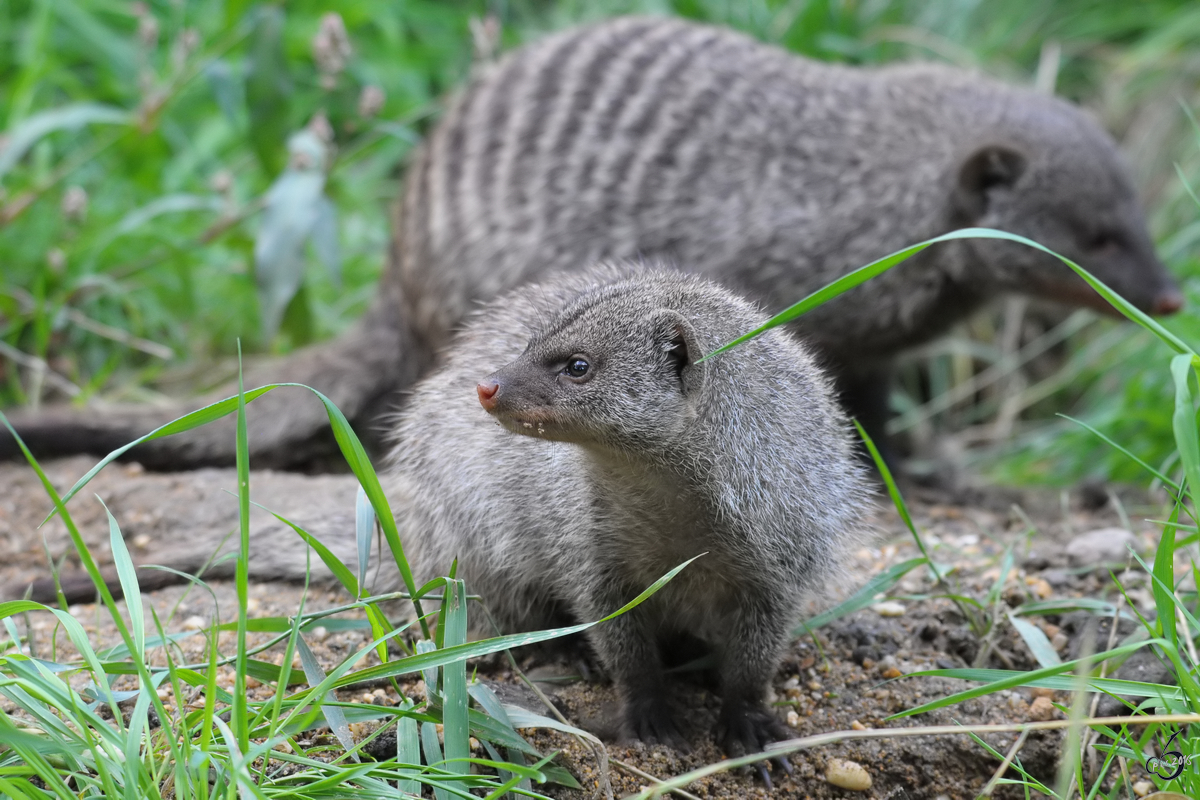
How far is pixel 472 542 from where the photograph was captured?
7.27 ft

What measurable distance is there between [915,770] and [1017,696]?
286 mm

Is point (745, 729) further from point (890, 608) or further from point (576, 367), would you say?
point (576, 367)

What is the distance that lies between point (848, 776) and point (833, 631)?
1.49 ft

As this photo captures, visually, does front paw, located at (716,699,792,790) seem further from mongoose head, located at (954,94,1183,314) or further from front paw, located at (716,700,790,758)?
mongoose head, located at (954,94,1183,314)

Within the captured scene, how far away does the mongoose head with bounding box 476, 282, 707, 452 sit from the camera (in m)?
1.78

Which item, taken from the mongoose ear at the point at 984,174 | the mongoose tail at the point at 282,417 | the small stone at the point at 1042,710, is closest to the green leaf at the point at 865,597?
the small stone at the point at 1042,710

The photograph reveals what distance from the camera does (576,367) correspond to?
6.03 feet

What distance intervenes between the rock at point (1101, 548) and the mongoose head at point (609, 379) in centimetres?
124

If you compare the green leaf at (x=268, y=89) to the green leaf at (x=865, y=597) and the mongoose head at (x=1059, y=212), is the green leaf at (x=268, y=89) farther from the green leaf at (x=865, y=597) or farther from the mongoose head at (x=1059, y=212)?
the green leaf at (x=865, y=597)

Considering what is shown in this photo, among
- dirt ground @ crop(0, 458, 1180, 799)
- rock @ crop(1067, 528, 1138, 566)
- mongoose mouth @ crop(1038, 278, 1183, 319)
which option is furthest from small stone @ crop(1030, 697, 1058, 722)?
mongoose mouth @ crop(1038, 278, 1183, 319)

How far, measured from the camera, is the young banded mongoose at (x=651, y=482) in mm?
1843

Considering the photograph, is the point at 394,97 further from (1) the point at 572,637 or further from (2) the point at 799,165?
(1) the point at 572,637

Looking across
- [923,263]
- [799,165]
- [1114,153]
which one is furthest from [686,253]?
[1114,153]

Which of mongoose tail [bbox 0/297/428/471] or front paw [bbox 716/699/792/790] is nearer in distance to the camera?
front paw [bbox 716/699/792/790]
